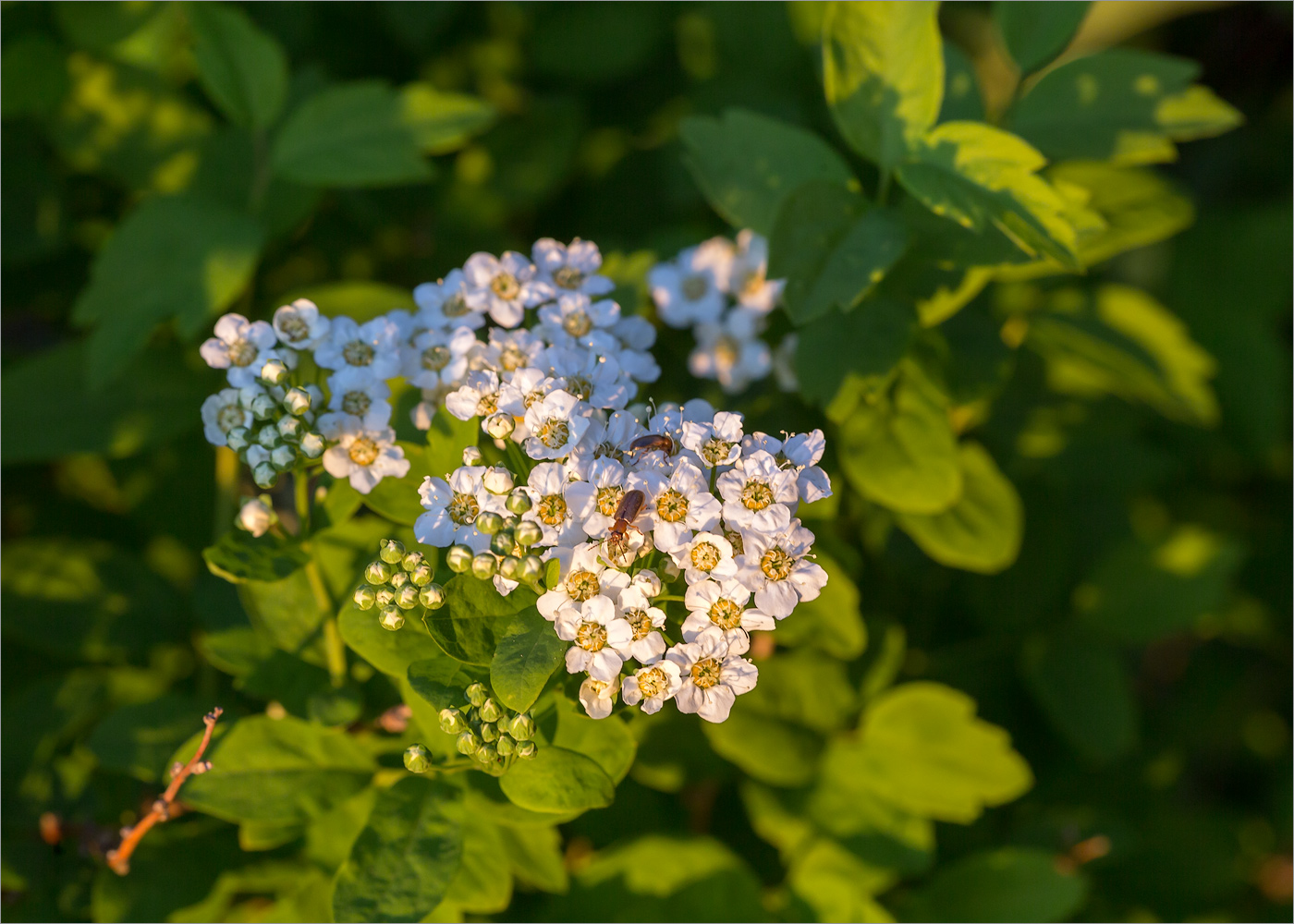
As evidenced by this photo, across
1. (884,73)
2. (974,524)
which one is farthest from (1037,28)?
(974,524)

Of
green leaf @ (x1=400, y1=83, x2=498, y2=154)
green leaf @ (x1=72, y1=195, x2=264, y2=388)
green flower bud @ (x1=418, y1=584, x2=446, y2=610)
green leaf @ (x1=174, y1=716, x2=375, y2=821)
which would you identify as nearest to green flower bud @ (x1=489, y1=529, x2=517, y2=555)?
green flower bud @ (x1=418, y1=584, x2=446, y2=610)

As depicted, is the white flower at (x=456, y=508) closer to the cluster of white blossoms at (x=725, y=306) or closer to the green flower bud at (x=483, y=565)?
the green flower bud at (x=483, y=565)

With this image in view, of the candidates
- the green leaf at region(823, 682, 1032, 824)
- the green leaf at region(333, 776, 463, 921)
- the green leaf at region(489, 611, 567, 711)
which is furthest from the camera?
the green leaf at region(823, 682, 1032, 824)

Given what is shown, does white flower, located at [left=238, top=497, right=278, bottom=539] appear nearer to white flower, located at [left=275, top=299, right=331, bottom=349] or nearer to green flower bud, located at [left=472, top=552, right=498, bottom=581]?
white flower, located at [left=275, top=299, right=331, bottom=349]

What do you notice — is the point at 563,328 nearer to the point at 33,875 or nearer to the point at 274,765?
the point at 274,765

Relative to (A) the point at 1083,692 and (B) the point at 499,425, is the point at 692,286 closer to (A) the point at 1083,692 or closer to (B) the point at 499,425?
(B) the point at 499,425

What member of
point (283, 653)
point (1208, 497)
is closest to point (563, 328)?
point (283, 653)

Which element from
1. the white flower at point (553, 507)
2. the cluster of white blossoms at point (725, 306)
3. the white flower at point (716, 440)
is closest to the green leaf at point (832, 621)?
the cluster of white blossoms at point (725, 306)
